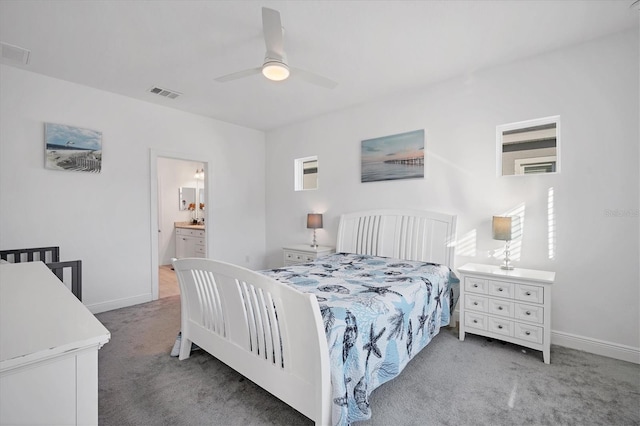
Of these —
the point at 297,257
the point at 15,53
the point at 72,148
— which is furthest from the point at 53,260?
the point at 297,257

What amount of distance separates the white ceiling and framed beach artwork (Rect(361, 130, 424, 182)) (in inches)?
25.1

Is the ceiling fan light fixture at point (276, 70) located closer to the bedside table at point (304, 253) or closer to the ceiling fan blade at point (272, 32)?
the ceiling fan blade at point (272, 32)

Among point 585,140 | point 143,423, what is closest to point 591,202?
point 585,140

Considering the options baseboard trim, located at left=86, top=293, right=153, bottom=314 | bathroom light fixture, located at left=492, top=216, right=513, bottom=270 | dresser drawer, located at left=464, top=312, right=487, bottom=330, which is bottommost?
baseboard trim, located at left=86, top=293, right=153, bottom=314

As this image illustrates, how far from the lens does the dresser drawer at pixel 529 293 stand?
2509 millimetres

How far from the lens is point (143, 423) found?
1803 mm

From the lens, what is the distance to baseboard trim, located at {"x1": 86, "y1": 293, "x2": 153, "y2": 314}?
3.73m

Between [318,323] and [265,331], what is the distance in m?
0.50

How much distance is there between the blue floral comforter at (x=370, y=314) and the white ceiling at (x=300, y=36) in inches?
68.7

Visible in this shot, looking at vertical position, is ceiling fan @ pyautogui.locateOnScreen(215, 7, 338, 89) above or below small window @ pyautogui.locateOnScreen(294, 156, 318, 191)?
above

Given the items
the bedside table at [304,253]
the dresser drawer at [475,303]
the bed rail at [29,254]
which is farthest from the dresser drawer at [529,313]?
the bed rail at [29,254]

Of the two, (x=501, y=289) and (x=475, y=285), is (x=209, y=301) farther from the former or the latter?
(x=501, y=289)

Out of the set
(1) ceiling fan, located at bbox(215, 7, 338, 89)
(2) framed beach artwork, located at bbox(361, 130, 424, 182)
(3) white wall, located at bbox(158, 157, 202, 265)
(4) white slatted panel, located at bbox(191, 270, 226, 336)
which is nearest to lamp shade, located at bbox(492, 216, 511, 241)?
(2) framed beach artwork, located at bbox(361, 130, 424, 182)

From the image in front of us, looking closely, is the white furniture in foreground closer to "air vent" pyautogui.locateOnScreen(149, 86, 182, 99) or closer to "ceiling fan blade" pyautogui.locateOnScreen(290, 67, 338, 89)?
"ceiling fan blade" pyautogui.locateOnScreen(290, 67, 338, 89)
